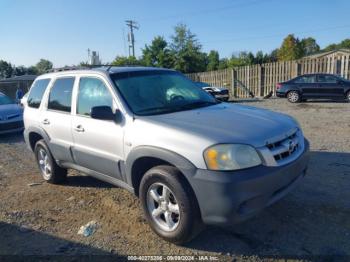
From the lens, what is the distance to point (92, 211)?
14.4 feet

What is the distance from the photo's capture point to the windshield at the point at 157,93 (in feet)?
12.5

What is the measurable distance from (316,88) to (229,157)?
1484cm

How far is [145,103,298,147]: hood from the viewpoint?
302 centimetres

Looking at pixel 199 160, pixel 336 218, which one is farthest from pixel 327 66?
pixel 199 160

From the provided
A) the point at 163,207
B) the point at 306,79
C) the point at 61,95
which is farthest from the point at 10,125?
the point at 306,79

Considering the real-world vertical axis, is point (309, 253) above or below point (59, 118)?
below

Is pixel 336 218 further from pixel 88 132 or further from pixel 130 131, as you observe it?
pixel 88 132

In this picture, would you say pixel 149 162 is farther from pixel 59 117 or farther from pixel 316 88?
pixel 316 88

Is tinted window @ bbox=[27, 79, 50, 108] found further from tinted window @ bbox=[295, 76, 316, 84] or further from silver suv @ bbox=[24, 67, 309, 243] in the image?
tinted window @ bbox=[295, 76, 316, 84]

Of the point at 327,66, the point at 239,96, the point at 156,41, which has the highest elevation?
the point at 156,41

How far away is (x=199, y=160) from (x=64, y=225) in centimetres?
215

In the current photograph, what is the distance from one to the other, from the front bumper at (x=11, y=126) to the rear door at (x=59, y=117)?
18.9 feet

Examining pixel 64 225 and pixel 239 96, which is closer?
pixel 64 225

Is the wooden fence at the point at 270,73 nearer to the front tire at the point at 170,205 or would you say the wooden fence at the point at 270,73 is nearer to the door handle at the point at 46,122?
the door handle at the point at 46,122
